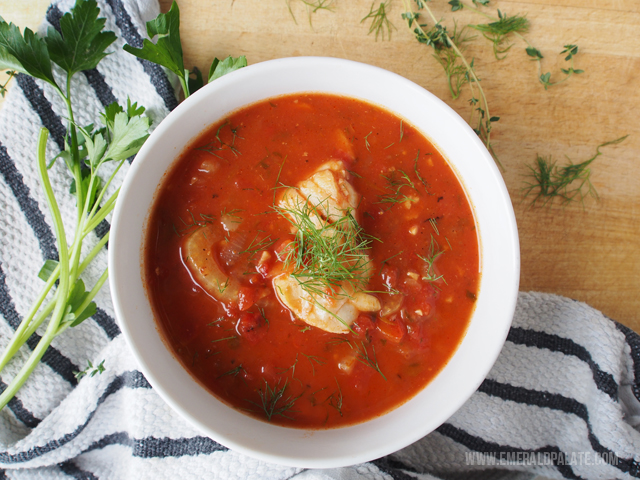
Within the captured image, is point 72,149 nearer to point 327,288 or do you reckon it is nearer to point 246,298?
point 246,298

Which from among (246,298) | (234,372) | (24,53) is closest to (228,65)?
(24,53)

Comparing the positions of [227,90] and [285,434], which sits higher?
[227,90]

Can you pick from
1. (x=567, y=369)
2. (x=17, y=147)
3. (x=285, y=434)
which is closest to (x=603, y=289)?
(x=567, y=369)

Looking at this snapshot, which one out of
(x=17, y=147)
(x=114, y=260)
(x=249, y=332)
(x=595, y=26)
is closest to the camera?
(x=114, y=260)

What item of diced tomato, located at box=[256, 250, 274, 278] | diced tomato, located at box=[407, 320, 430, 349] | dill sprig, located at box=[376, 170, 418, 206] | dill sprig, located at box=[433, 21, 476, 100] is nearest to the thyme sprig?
dill sprig, located at box=[433, 21, 476, 100]

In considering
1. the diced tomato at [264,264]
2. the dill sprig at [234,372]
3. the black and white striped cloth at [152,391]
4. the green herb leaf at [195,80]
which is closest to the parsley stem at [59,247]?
the black and white striped cloth at [152,391]

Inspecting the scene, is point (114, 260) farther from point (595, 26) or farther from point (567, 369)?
point (595, 26)

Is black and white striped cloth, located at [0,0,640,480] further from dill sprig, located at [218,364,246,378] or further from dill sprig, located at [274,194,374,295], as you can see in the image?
dill sprig, located at [274,194,374,295]

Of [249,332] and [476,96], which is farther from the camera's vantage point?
[476,96]
